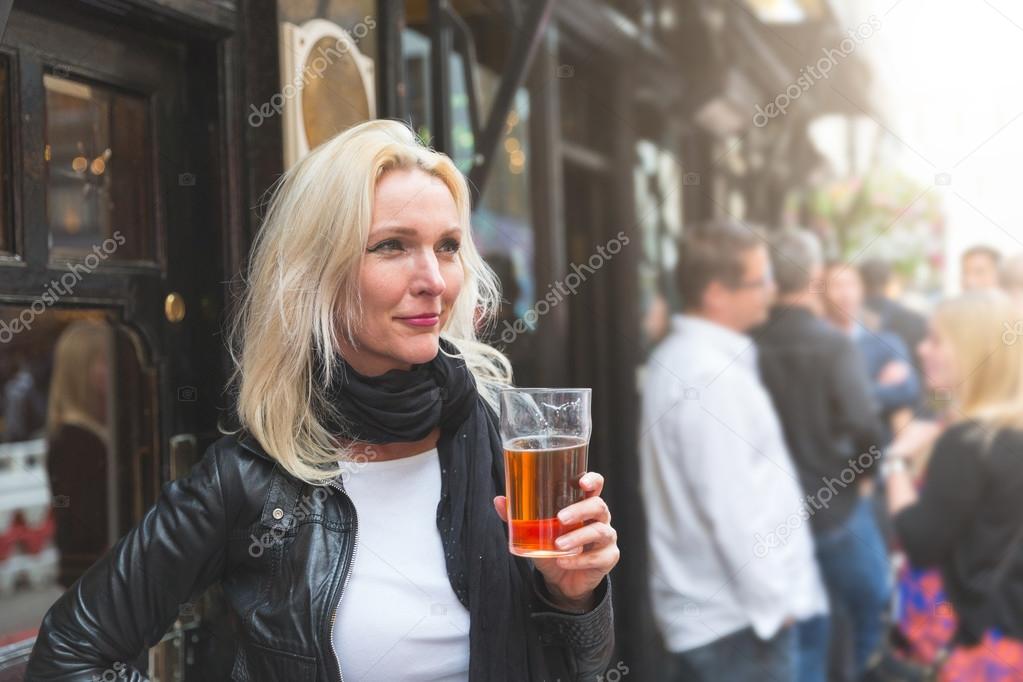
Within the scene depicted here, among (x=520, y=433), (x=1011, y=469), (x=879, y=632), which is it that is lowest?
(x=879, y=632)

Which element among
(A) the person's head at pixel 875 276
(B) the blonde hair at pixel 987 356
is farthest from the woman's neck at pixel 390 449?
(A) the person's head at pixel 875 276

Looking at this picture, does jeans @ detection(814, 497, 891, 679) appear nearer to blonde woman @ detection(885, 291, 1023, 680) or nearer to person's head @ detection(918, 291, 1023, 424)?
blonde woman @ detection(885, 291, 1023, 680)

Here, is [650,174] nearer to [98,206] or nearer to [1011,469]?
[1011,469]

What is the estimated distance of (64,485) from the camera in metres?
2.01

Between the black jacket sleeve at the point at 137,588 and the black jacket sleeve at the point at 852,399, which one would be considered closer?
the black jacket sleeve at the point at 137,588

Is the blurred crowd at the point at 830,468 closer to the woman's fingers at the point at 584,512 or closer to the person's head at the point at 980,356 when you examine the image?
the person's head at the point at 980,356

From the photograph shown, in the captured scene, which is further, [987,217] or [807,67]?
[807,67]

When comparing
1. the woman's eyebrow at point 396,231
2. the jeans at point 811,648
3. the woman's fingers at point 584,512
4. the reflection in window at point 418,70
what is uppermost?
the reflection in window at point 418,70

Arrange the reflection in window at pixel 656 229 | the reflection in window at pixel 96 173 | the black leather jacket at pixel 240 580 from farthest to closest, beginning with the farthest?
the reflection in window at pixel 656 229
the reflection in window at pixel 96 173
the black leather jacket at pixel 240 580

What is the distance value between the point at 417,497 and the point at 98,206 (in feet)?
2.81

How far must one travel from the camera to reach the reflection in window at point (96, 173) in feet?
5.87

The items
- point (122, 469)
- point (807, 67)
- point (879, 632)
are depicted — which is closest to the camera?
point (122, 469)

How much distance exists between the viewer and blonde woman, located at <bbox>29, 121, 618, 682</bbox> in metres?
1.39

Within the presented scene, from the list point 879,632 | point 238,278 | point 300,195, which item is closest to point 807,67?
point 879,632
